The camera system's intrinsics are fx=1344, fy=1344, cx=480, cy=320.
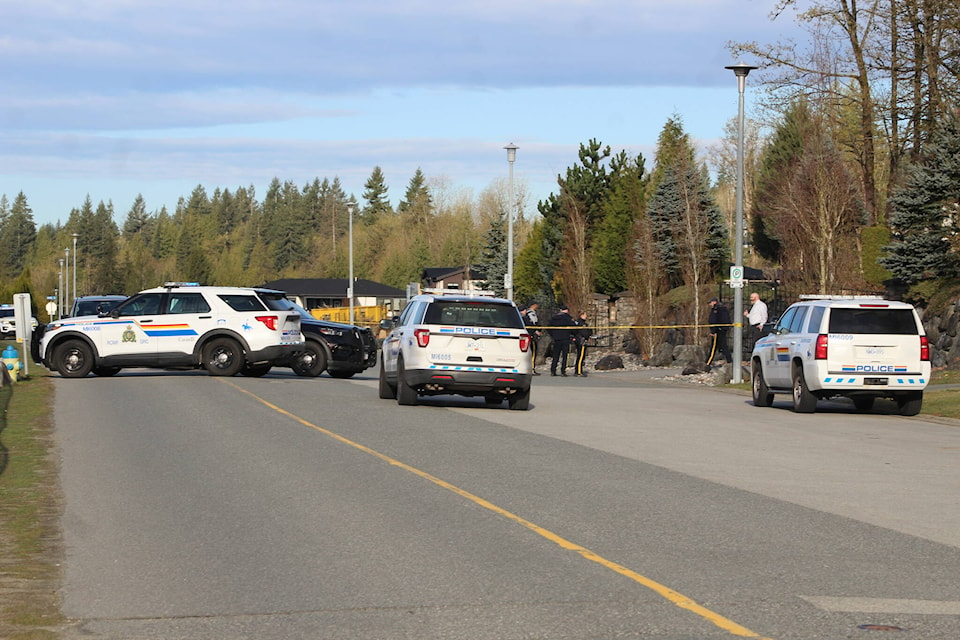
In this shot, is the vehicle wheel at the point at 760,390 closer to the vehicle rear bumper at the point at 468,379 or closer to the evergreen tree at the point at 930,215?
the vehicle rear bumper at the point at 468,379

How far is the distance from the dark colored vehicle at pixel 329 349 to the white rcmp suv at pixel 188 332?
5.07 ft

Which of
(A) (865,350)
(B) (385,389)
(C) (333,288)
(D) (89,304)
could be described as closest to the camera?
(A) (865,350)

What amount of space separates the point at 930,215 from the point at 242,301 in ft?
55.7

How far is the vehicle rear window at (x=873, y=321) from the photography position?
21578mm

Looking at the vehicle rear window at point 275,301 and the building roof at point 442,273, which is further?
the building roof at point 442,273

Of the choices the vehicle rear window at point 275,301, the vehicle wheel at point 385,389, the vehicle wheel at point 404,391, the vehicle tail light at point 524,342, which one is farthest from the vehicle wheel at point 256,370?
the vehicle tail light at point 524,342

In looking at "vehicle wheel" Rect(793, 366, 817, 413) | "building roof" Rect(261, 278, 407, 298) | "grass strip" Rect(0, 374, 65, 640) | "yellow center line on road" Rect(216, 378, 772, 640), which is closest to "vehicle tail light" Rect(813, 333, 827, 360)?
"vehicle wheel" Rect(793, 366, 817, 413)

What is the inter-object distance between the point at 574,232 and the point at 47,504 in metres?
57.9

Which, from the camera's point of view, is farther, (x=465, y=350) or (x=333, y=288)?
(x=333, y=288)

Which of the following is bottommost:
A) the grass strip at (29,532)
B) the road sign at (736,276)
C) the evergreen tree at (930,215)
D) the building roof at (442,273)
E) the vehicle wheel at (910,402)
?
the grass strip at (29,532)

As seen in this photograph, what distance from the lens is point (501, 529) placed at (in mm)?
10047

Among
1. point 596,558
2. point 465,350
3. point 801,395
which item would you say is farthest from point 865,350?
point 596,558

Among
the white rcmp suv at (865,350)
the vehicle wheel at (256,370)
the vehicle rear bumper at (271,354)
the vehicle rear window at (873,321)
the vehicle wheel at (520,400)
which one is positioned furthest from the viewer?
the vehicle wheel at (256,370)

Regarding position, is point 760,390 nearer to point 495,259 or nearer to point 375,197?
point 495,259
